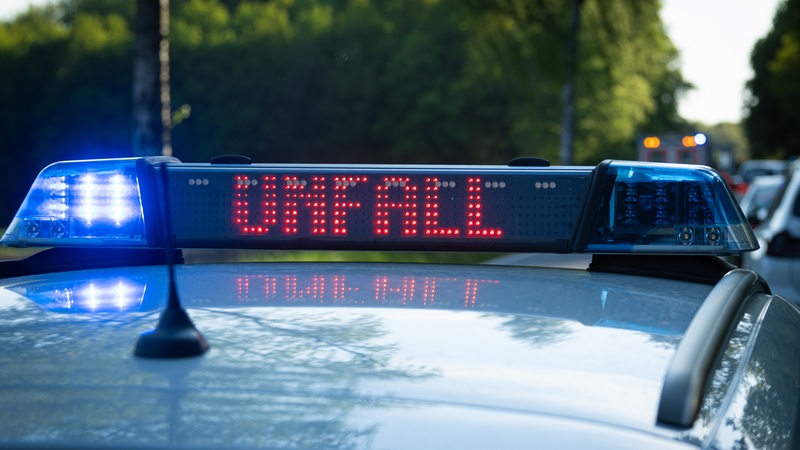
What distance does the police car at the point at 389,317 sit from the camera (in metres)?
1.48

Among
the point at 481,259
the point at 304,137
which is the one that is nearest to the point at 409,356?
the point at 481,259

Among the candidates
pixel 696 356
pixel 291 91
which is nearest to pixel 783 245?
pixel 696 356

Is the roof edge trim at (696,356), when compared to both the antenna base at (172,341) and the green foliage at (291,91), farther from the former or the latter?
the green foliage at (291,91)

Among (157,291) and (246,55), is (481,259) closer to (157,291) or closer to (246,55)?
(157,291)

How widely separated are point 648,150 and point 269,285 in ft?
99.9

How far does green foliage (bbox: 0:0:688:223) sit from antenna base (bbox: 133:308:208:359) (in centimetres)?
5701

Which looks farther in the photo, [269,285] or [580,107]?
[580,107]

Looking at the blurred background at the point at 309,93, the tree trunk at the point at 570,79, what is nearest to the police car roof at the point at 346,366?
the tree trunk at the point at 570,79

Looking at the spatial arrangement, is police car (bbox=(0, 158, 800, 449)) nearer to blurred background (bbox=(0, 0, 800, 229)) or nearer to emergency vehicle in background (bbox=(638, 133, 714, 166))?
emergency vehicle in background (bbox=(638, 133, 714, 166))

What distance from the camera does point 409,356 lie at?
174 cm

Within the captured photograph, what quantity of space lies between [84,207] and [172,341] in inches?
55.9

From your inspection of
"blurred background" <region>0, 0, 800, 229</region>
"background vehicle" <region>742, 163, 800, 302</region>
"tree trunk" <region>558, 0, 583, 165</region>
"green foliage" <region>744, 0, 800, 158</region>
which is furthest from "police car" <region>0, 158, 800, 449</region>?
"green foliage" <region>744, 0, 800, 158</region>

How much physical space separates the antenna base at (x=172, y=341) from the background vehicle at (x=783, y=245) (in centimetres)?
990

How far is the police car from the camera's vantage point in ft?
4.85
